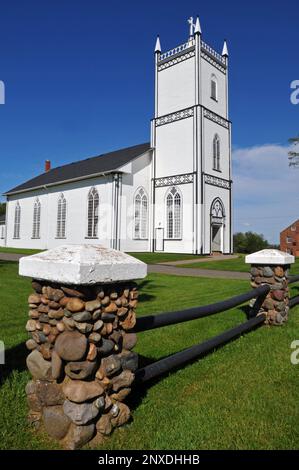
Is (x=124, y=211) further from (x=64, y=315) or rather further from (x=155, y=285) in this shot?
(x=64, y=315)

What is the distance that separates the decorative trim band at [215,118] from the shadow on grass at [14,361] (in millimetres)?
27359

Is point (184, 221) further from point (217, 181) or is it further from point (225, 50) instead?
point (225, 50)

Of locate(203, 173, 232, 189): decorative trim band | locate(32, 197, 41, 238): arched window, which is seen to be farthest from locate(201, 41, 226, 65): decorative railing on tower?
locate(32, 197, 41, 238): arched window

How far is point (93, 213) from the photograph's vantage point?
30141mm

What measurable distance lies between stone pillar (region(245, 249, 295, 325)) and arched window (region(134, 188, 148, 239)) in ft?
75.9

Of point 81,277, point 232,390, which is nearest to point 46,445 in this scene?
point 81,277

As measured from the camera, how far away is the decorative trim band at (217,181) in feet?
93.7

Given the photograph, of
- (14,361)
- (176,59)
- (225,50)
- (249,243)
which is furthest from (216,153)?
(14,361)

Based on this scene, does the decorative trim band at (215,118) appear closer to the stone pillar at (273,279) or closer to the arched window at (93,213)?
the arched window at (93,213)

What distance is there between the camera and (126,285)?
268 cm

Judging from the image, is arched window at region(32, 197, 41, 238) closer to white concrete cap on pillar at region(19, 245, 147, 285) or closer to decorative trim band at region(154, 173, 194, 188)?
decorative trim band at region(154, 173, 194, 188)

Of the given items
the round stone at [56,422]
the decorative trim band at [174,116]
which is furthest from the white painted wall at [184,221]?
the round stone at [56,422]

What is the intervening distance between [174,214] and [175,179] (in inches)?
114

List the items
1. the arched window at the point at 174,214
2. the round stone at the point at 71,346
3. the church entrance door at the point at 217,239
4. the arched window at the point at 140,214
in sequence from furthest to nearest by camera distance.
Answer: the church entrance door at the point at 217,239, the arched window at the point at 140,214, the arched window at the point at 174,214, the round stone at the point at 71,346
